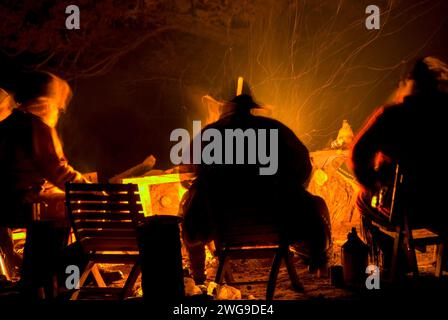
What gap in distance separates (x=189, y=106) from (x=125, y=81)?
3.48ft

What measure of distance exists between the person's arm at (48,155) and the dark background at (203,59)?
2.36 metres

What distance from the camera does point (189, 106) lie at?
7.55m

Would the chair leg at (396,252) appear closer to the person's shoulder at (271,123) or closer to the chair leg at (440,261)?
the chair leg at (440,261)

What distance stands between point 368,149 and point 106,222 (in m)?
2.14

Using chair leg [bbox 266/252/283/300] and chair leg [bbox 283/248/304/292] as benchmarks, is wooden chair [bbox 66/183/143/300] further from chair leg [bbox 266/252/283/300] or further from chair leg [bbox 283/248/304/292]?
chair leg [bbox 283/248/304/292]

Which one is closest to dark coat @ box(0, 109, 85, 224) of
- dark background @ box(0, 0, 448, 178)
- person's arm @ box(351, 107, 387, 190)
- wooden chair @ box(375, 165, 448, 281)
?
dark background @ box(0, 0, 448, 178)

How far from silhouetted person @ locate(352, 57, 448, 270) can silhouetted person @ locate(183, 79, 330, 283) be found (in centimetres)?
44

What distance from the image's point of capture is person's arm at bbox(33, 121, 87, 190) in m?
4.87

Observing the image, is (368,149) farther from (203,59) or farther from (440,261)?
(203,59)

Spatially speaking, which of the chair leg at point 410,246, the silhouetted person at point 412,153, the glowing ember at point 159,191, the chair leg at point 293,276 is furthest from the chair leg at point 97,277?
the chair leg at point 410,246

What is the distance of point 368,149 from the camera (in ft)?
12.8

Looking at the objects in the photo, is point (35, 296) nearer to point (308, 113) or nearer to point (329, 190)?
point (329, 190)
